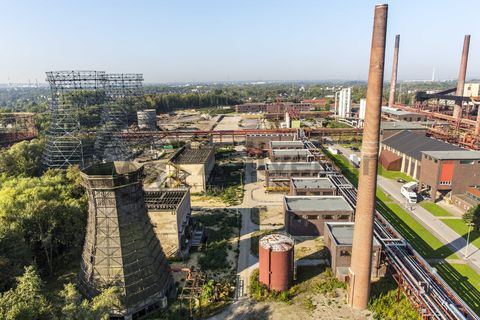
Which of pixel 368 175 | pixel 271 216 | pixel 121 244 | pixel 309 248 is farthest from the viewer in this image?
pixel 271 216

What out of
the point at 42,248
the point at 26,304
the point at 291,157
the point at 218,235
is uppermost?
the point at 26,304

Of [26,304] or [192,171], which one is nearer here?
[26,304]

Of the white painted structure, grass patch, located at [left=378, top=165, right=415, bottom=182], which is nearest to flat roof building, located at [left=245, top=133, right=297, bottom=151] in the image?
grass patch, located at [left=378, top=165, right=415, bottom=182]

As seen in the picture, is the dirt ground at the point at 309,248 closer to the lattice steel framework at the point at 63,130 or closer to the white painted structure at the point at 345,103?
the lattice steel framework at the point at 63,130

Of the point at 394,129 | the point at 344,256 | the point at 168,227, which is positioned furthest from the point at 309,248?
the point at 394,129

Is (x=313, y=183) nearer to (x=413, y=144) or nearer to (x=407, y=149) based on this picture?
(x=407, y=149)

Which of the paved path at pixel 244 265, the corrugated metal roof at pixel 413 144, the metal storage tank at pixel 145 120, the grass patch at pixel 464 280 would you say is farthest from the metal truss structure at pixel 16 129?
the corrugated metal roof at pixel 413 144

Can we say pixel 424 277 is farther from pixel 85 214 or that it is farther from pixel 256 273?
pixel 85 214
